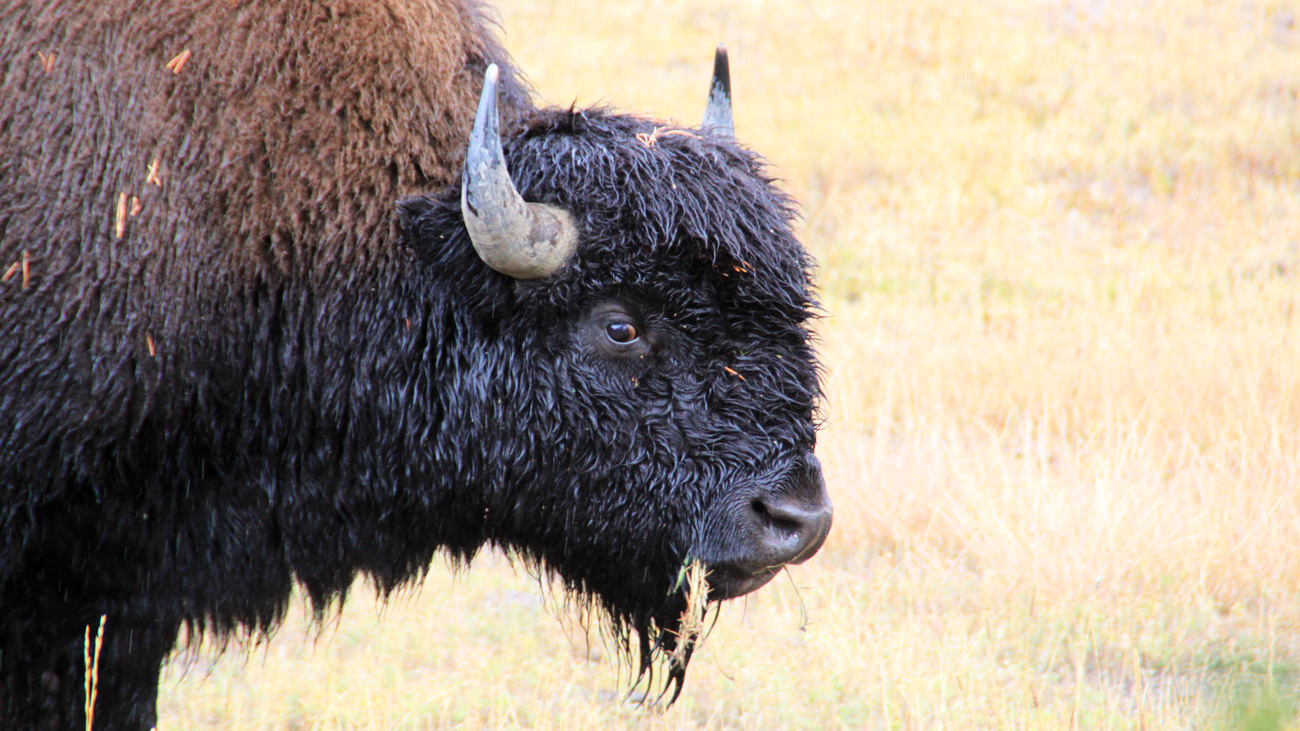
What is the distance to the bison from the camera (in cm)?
256

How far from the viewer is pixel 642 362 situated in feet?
9.00

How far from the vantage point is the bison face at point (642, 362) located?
2.69 metres

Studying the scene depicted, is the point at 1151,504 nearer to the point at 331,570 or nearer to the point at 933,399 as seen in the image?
the point at 933,399

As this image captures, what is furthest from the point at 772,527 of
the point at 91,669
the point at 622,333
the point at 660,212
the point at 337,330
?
the point at 91,669

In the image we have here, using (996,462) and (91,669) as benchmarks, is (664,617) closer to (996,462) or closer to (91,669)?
(91,669)

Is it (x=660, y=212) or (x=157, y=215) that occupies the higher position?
(x=660, y=212)

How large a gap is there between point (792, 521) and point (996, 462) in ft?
9.99

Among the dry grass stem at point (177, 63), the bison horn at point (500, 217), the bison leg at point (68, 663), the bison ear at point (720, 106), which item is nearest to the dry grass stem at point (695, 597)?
the bison horn at point (500, 217)

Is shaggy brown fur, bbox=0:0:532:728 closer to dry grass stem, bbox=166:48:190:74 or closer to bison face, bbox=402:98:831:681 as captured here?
dry grass stem, bbox=166:48:190:74

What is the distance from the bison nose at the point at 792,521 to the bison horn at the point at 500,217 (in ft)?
2.67

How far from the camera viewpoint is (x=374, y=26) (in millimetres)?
2879

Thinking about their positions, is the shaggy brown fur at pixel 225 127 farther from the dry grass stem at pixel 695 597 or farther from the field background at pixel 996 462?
the field background at pixel 996 462

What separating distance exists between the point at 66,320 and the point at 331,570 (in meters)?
0.98

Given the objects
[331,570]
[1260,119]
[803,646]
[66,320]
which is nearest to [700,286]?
[331,570]
